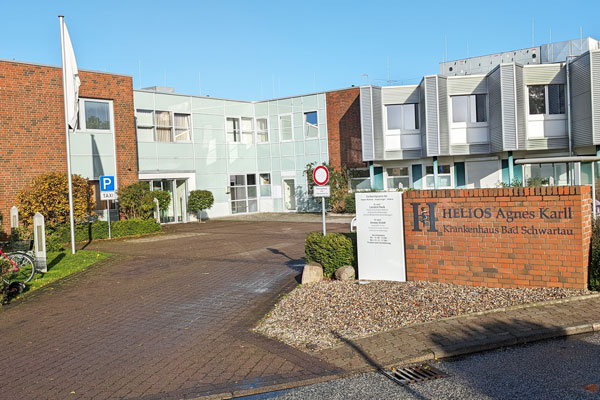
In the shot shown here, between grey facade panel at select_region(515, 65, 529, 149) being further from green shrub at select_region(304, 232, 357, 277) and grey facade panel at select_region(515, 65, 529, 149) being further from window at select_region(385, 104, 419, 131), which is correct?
green shrub at select_region(304, 232, 357, 277)

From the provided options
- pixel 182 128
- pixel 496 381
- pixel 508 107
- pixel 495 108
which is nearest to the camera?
pixel 496 381

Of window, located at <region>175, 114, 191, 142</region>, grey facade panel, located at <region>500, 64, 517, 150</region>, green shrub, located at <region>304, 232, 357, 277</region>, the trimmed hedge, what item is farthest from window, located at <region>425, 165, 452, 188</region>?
green shrub, located at <region>304, 232, 357, 277</region>

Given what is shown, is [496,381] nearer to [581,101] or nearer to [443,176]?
[581,101]

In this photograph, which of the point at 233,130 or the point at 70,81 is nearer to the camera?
the point at 70,81

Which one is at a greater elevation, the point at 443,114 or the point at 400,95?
the point at 400,95

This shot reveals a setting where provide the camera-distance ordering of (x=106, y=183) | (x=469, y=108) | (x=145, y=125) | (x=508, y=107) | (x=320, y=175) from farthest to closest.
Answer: (x=145, y=125)
(x=469, y=108)
(x=508, y=107)
(x=106, y=183)
(x=320, y=175)

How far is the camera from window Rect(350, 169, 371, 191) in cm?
2997

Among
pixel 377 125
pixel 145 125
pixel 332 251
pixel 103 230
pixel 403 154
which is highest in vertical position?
pixel 145 125

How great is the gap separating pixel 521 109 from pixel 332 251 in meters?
18.1

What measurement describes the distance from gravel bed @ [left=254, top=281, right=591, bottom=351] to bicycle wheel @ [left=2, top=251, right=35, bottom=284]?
235 inches

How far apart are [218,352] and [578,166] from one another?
76.6 ft

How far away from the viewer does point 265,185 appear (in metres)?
33.8

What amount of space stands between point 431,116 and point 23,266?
20047 mm

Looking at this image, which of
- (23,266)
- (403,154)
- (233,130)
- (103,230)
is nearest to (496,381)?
(23,266)
